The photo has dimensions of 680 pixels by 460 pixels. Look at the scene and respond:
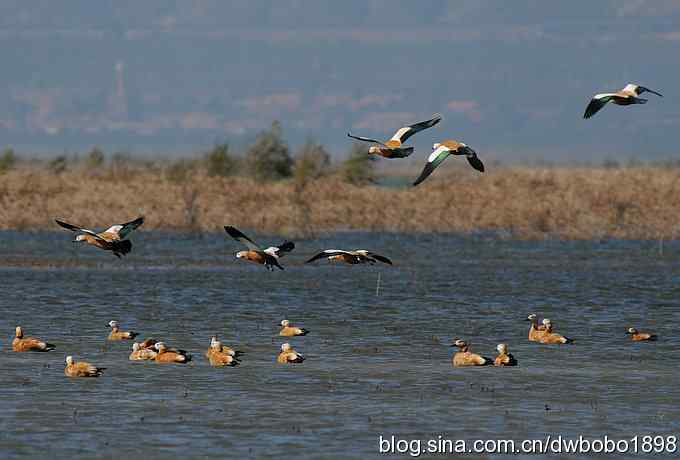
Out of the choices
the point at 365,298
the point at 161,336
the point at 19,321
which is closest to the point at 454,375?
the point at 161,336

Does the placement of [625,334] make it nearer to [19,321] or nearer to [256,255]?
[256,255]

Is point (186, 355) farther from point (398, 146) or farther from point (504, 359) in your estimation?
point (504, 359)

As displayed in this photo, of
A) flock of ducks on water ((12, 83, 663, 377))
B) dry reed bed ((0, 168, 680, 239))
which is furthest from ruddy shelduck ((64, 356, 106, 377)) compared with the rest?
dry reed bed ((0, 168, 680, 239))

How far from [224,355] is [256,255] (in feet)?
4.51

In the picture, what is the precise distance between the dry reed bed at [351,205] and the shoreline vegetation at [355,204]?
0.12 ft

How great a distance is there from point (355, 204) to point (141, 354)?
32.8 meters

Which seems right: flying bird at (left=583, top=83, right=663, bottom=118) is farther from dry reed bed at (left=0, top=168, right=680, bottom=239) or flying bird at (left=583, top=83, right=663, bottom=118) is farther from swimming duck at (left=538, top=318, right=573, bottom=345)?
dry reed bed at (left=0, top=168, right=680, bottom=239)

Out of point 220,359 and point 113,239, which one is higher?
point 113,239

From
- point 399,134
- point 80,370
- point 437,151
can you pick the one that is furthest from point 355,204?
point 80,370

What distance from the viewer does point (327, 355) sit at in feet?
73.8

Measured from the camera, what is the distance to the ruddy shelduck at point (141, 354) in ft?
69.4

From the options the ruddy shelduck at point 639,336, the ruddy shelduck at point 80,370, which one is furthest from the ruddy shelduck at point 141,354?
the ruddy shelduck at point 639,336

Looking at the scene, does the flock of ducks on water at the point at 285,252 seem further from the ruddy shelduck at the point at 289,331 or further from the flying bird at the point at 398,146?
the ruddy shelduck at the point at 289,331

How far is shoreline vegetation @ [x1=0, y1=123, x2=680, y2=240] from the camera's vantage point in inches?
2003
